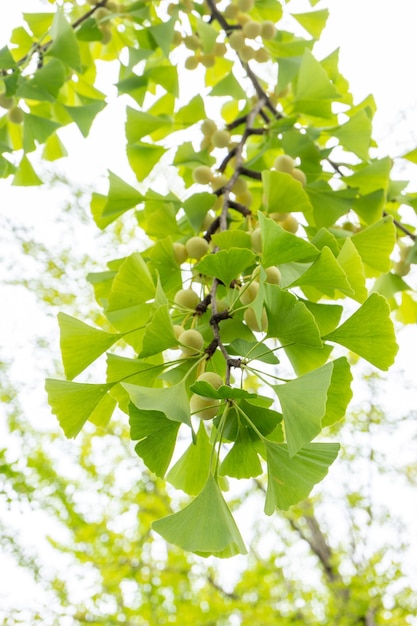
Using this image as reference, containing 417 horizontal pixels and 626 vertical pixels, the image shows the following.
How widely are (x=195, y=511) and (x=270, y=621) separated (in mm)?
1563

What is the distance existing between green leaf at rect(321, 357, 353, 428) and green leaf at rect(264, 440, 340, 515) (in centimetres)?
5

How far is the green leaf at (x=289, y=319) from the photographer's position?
0.37 meters

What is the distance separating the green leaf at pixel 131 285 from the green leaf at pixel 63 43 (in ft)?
1.25

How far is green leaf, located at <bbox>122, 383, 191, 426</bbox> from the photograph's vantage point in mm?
344

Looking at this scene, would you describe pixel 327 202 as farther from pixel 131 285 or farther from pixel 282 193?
pixel 131 285

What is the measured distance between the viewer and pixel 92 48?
3.55ft

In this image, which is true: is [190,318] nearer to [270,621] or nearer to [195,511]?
[195,511]

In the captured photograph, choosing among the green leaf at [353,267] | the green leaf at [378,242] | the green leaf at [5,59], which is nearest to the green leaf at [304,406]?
the green leaf at [353,267]

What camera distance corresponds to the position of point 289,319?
383 millimetres

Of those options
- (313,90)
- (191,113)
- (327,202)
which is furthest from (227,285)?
(191,113)

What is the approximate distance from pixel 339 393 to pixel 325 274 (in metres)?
0.09

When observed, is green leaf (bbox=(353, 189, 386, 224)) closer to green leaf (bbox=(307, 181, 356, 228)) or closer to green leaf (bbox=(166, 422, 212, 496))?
green leaf (bbox=(307, 181, 356, 228))

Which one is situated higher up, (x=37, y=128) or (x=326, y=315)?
(x=37, y=128)

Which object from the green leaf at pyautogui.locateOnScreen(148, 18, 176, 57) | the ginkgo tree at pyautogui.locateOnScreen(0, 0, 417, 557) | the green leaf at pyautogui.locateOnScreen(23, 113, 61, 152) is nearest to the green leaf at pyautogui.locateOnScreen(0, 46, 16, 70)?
the ginkgo tree at pyautogui.locateOnScreen(0, 0, 417, 557)
